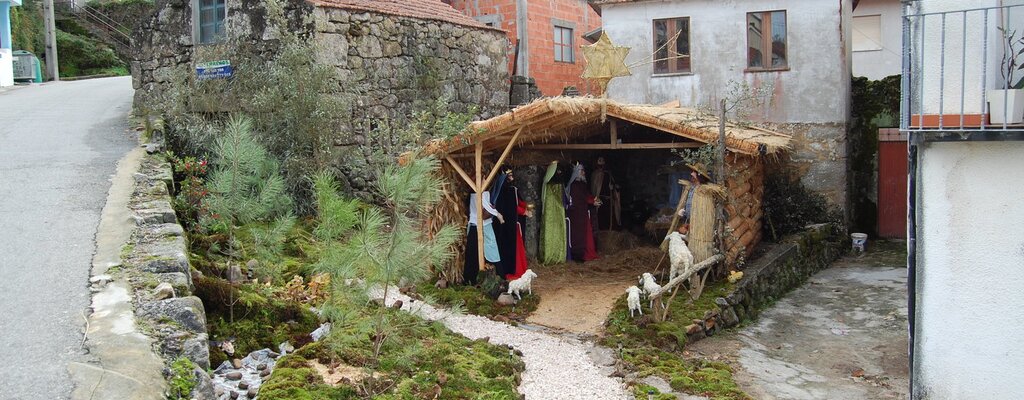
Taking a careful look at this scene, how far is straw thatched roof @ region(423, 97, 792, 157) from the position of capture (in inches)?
359

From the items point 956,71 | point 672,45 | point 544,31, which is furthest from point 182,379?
point 544,31

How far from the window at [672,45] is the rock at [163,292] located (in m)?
10.6

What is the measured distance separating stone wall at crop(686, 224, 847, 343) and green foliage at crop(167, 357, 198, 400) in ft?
16.5

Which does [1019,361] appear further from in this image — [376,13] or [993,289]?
[376,13]

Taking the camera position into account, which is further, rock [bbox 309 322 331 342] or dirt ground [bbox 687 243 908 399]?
dirt ground [bbox 687 243 908 399]

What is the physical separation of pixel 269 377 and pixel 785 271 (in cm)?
775

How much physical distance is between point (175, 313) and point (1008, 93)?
572 centimetres

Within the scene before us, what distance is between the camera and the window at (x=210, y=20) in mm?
12812

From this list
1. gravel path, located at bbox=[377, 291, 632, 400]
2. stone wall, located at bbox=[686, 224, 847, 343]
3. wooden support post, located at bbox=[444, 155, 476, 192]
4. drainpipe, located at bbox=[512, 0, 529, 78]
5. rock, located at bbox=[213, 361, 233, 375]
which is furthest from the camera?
drainpipe, located at bbox=[512, 0, 529, 78]

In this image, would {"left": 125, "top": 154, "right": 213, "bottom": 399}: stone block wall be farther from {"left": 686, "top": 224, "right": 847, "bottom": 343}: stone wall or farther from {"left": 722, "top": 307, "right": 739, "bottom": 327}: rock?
{"left": 722, "top": 307, "right": 739, "bottom": 327}: rock

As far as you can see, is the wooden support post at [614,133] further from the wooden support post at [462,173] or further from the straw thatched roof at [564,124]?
the wooden support post at [462,173]

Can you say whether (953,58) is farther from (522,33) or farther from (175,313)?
(522,33)

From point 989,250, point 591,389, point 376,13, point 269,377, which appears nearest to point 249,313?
point 269,377

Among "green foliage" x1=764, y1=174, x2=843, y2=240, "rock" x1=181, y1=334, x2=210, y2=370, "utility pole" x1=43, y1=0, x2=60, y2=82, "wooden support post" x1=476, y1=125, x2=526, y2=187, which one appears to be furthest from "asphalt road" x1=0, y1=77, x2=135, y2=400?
"utility pole" x1=43, y1=0, x2=60, y2=82
